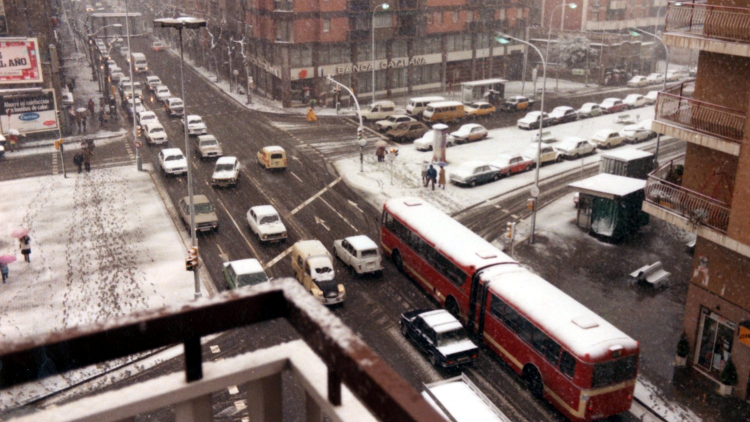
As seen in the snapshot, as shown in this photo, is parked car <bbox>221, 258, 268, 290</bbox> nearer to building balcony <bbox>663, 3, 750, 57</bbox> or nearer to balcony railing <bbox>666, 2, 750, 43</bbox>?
building balcony <bbox>663, 3, 750, 57</bbox>

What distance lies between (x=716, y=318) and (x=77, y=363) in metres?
22.4

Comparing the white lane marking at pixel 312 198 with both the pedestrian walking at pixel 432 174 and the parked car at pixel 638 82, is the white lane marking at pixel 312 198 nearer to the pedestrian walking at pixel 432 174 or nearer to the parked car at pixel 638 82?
the pedestrian walking at pixel 432 174

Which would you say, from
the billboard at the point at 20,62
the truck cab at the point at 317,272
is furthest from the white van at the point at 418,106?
the truck cab at the point at 317,272

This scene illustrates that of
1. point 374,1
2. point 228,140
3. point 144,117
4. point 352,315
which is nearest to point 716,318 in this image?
point 352,315

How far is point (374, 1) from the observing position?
64250 millimetres

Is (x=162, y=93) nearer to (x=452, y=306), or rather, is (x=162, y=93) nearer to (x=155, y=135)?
(x=155, y=135)

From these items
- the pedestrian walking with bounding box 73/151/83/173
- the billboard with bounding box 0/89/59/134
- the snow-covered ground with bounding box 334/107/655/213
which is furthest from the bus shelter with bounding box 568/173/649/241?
the billboard with bounding box 0/89/59/134

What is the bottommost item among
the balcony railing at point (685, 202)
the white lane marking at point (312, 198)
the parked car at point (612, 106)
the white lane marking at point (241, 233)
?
the white lane marking at point (241, 233)

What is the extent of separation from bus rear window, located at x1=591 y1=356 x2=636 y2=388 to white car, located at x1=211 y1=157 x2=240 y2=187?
25897 millimetres

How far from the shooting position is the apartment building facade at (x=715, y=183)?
63.4ft

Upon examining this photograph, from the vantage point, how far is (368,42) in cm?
6562

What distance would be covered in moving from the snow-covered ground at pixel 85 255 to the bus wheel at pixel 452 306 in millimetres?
9841

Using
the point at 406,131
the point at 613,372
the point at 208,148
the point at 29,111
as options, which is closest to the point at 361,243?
the point at 613,372

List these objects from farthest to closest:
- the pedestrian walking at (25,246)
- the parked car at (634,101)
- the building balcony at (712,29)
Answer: the parked car at (634,101), the pedestrian walking at (25,246), the building balcony at (712,29)
